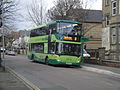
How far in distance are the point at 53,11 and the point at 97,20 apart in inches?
883

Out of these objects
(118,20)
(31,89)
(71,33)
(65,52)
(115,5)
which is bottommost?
(31,89)

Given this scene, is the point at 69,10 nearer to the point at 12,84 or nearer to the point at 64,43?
the point at 64,43

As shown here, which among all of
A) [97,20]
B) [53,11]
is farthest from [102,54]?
[97,20]

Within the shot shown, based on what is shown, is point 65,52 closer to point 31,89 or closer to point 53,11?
point 31,89

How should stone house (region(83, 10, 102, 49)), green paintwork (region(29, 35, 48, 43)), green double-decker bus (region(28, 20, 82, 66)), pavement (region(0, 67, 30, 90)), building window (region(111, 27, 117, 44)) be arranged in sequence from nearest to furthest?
pavement (region(0, 67, 30, 90)) → green double-decker bus (region(28, 20, 82, 66)) → green paintwork (region(29, 35, 48, 43)) → building window (region(111, 27, 117, 44)) → stone house (region(83, 10, 102, 49))

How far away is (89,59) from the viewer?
28.5 metres

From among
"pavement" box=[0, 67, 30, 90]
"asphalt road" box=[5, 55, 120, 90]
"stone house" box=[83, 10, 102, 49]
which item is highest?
Answer: "stone house" box=[83, 10, 102, 49]

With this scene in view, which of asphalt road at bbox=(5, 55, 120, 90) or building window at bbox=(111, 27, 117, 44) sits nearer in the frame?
asphalt road at bbox=(5, 55, 120, 90)

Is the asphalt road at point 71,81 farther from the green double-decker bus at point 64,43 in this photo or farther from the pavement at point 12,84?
the green double-decker bus at point 64,43

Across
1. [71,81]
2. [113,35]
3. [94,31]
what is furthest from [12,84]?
[94,31]

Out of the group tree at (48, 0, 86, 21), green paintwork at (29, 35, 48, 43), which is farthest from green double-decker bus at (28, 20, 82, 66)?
tree at (48, 0, 86, 21)

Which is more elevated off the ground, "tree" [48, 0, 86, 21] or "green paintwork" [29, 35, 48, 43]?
"tree" [48, 0, 86, 21]

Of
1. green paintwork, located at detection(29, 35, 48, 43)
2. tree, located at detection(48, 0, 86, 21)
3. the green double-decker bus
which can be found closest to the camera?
the green double-decker bus

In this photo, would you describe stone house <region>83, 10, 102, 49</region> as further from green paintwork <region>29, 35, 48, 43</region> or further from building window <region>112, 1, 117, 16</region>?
green paintwork <region>29, 35, 48, 43</region>
